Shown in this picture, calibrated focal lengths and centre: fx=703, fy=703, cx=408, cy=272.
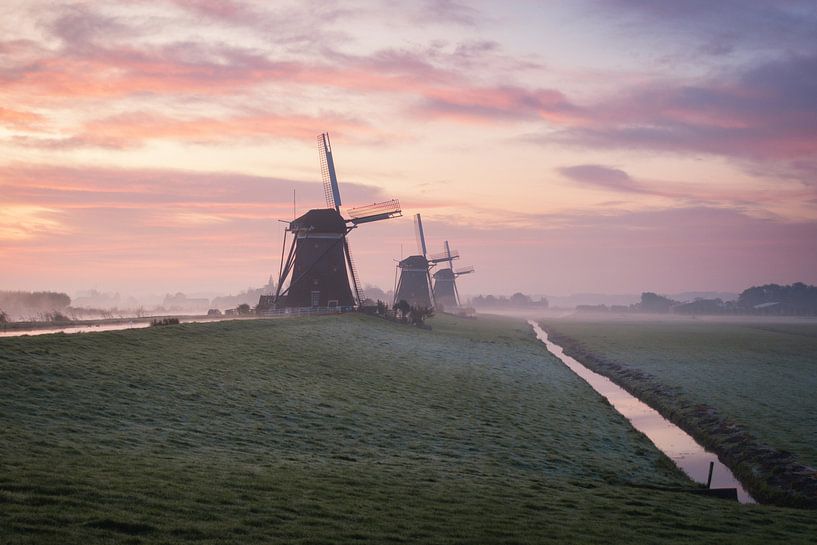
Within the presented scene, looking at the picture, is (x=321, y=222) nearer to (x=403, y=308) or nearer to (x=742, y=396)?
(x=403, y=308)

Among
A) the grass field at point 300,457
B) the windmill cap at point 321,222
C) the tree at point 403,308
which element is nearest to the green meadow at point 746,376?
the grass field at point 300,457

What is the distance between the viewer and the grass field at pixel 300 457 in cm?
1500

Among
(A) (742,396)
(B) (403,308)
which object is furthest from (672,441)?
(B) (403,308)

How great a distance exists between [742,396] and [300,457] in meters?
31.2

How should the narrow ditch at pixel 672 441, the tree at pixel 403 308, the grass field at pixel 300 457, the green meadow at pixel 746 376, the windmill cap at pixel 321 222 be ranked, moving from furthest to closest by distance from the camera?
1. the tree at pixel 403 308
2. the windmill cap at pixel 321 222
3. the green meadow at pixel 746 376
4. the narrow ditch at pixel 672 441
5. the grass field at pixel 300 457

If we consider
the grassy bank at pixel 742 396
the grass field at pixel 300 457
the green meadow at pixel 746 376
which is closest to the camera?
the grass field at pixel 300 457

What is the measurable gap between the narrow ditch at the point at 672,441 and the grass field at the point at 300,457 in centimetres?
125

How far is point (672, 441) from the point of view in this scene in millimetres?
33750

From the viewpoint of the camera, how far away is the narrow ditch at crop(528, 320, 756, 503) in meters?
26.9

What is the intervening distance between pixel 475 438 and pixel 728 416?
15.5 m

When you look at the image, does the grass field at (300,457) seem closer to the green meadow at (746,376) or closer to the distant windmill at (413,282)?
the green meadow at (746,376)

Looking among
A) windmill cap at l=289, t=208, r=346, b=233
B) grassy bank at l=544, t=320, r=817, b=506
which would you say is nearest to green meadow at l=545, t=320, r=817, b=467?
grassy bank at l=544, t=320, r=817, b=506

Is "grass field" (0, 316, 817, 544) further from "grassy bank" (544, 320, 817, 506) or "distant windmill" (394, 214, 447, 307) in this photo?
"distant windmill" (394, 214, 447, 307)

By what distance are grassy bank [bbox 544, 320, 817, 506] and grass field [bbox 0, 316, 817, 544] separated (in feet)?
11.3
